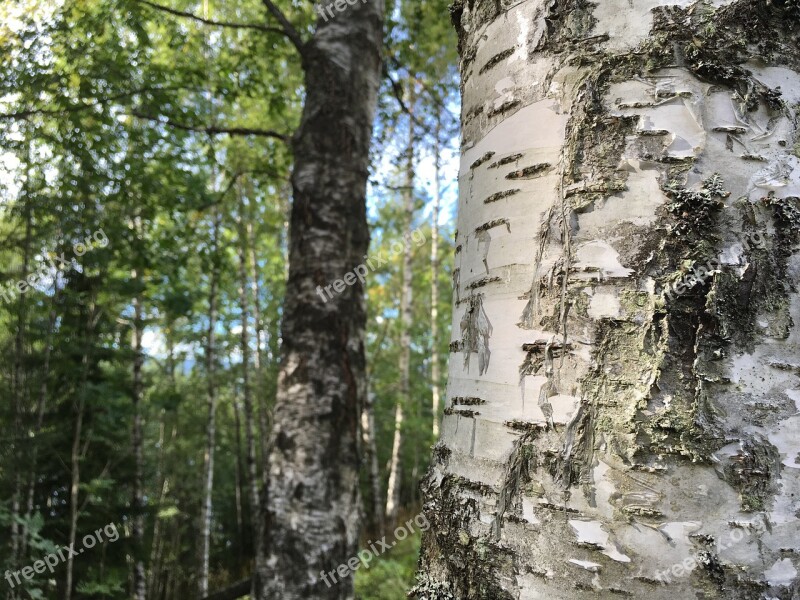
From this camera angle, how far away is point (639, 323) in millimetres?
626

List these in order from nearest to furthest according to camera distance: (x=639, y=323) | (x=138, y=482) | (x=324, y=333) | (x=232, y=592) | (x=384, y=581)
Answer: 1. (x=639, y=323)
2. (x=324, y=333)
3. (x=232, y=592)
4. (x=384, y=581)
5. (x=138, y=482)

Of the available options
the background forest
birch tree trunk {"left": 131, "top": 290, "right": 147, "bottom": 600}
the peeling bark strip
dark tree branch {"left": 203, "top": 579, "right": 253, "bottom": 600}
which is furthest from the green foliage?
the peeling bark strip

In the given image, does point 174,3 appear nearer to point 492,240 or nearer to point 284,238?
point 284,238

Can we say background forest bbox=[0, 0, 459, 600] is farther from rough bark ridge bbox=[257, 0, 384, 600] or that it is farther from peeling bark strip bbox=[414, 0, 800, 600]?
peeling bark strip bbox=[414, 0, 800, 600]

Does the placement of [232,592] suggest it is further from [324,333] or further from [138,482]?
[138,482]

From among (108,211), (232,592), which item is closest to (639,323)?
(232,592)

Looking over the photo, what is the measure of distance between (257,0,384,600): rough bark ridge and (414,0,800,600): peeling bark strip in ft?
5.91

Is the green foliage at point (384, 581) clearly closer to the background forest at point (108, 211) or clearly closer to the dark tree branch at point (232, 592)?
the background forest at point (108, 211)

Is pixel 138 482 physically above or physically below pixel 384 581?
above

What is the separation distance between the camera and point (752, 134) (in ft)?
2.15

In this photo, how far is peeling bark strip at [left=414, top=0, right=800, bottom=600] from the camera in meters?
0.59

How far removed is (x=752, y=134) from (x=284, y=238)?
1402 cm

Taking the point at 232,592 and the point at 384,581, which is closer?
the point at 232,592

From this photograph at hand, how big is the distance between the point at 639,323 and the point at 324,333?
2.09m
